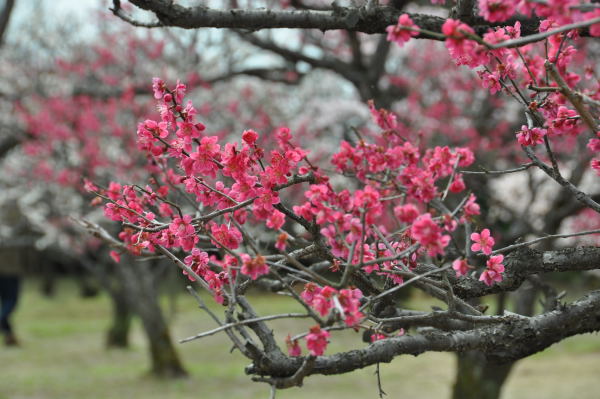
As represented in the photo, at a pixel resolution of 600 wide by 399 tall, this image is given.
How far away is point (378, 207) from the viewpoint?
2236mm

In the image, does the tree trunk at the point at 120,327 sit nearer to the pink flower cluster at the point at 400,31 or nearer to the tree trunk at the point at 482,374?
the tree trunk at the point at 482,374

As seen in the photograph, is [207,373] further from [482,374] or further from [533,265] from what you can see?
[533,265]

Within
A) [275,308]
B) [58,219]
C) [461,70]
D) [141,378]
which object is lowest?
[275,308]

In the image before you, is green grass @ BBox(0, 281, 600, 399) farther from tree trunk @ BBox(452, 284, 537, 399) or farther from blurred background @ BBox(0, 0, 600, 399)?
tree trunk @ BBox(452, 284, 537, 399)

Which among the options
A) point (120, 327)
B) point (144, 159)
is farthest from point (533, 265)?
point (120, 327)

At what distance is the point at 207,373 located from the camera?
1130 cm

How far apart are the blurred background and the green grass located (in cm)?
5

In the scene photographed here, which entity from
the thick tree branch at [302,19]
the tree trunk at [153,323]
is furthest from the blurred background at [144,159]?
the thick tree branch at [302,19]

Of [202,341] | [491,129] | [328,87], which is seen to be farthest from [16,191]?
[491,129]

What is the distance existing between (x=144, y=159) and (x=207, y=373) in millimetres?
3868

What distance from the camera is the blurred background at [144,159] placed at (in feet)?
32.4

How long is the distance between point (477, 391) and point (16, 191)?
15154 millimetres

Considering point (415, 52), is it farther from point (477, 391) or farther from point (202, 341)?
point (477, 391)

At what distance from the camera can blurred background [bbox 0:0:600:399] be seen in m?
9.87
